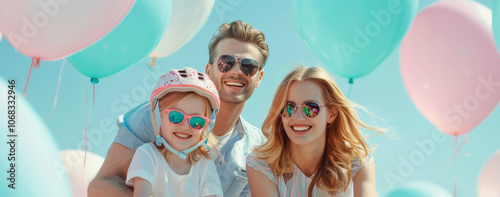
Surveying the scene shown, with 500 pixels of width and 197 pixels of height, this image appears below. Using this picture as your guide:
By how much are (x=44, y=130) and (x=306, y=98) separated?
160 centimetres

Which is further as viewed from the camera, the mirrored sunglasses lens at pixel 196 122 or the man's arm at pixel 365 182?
the man's arm at pixel 365 182

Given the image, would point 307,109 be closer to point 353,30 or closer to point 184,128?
point 184,128

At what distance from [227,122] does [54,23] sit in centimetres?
148

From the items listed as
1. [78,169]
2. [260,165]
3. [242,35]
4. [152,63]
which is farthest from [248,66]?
[78,169]

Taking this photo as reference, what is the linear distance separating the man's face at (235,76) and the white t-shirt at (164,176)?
114 cm

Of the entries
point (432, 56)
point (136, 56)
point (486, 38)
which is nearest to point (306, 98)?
point (136, 56)

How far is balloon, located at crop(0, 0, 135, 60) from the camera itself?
10.5ft

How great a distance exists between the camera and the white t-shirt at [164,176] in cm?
287

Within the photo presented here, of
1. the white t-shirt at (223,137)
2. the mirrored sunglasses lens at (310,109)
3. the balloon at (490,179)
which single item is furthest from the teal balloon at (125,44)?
the balloon at (490,179)

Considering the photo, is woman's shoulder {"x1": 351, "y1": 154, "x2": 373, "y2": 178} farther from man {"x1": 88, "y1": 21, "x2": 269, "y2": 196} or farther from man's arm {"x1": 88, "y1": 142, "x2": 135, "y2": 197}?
Result: man's arm {"x1": 88, "y1": 142, "x2": 135, "y2": 197}

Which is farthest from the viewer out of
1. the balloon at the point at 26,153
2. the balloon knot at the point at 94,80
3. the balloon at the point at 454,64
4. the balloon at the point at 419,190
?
the balloon at the point at 419,190

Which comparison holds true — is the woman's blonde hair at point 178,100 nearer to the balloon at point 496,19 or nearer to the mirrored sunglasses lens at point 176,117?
the mirrored sunglasses lens at point 176,117

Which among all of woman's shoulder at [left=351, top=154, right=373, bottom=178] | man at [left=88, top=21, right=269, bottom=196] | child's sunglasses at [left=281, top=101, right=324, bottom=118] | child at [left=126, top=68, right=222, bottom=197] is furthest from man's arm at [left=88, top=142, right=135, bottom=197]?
woman's shoulder at [left=351, top=154, right=373, bottom=178]

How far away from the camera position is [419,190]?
5.79 m
